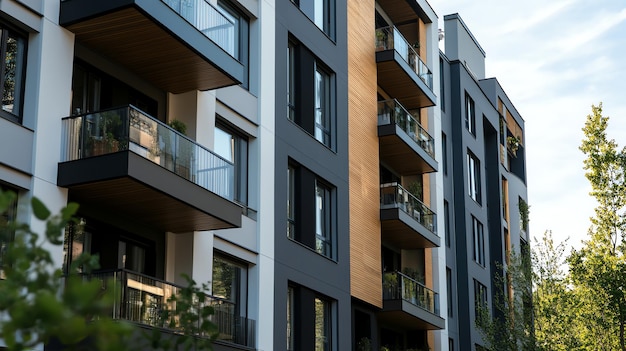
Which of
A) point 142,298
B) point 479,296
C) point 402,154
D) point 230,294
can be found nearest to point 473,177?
point 479,296

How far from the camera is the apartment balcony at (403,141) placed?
29516mm

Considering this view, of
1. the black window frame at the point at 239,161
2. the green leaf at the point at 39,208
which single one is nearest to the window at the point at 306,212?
the black window frame at the point at 239,161

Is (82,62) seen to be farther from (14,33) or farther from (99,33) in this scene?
(14,33)

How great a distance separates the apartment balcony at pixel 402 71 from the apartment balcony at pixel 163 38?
10.8 metres

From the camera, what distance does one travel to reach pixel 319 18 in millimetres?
26422

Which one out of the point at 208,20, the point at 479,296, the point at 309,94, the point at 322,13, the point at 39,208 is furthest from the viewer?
the point at 479,296

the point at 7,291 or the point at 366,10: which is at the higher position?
the point at 366,10

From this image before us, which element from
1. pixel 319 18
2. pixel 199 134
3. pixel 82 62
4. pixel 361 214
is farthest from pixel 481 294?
pixel 82 62

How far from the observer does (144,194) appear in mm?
16594

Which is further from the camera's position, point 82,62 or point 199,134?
point 199,134

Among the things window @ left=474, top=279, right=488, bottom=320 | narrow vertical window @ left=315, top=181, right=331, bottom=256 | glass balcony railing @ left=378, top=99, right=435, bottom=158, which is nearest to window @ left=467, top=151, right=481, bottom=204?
window @ left=474, top=279, right=488, bottom=320

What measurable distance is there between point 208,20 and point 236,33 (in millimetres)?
2991

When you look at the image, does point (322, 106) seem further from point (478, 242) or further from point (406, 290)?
point (478, 242)

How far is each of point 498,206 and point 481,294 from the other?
242 inches
